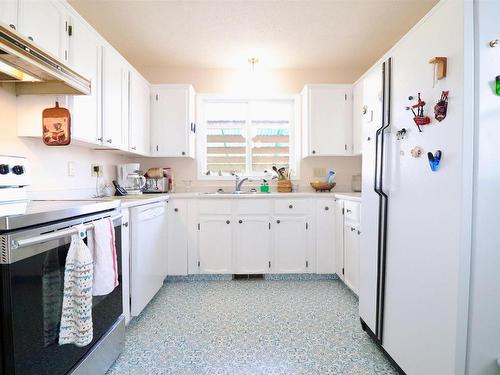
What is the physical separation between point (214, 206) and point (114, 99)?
4.40ft

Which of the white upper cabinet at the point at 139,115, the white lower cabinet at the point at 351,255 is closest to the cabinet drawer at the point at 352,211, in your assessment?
the white lower cabinet at the point at 351,255

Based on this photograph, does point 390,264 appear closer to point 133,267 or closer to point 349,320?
point 349,320

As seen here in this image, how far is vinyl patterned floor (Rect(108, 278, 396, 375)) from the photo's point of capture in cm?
156

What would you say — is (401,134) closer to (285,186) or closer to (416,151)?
(416,151)

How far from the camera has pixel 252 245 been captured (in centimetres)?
289

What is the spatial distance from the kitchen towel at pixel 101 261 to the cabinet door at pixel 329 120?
2.43 metres

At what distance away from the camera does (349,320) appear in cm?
206

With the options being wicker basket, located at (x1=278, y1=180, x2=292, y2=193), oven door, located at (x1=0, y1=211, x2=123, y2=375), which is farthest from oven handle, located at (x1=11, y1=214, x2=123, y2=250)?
wicker basket, located at (x1=278, y1=180, x2=292, y2=193)

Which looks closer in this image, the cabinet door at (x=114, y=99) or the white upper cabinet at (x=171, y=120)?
the cabinet door at (x=114, y=99)

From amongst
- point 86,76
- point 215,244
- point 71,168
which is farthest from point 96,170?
point 215,244

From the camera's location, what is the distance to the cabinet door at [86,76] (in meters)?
1.72

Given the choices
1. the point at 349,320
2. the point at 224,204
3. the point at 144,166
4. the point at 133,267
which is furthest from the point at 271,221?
the point at 144,166

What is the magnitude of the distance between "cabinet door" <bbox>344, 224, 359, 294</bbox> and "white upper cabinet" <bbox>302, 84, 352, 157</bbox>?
3.35 ft

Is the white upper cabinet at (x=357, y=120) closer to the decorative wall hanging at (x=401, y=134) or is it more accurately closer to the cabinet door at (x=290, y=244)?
the cabinet door at (x=290, y=244)
